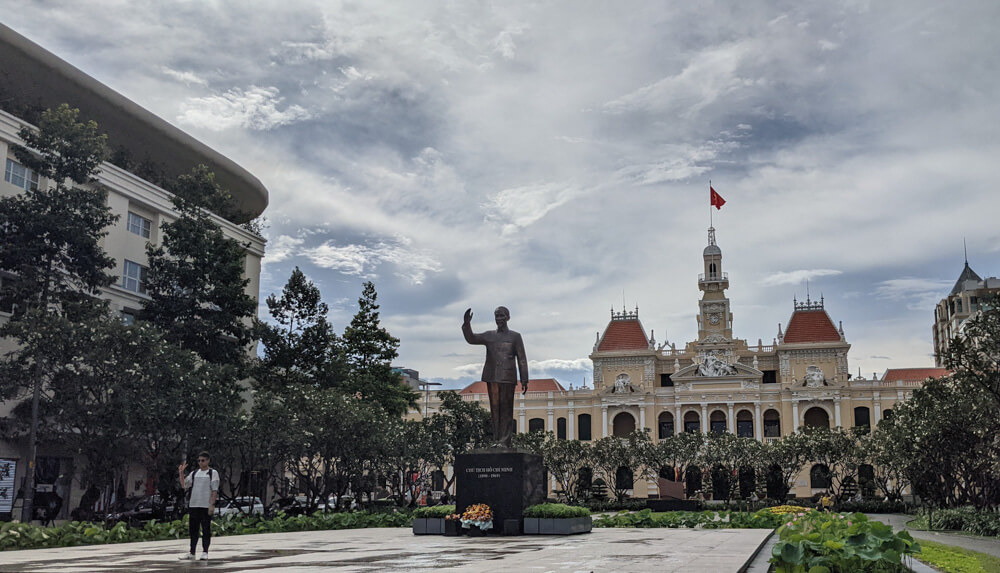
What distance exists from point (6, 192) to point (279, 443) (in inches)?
577

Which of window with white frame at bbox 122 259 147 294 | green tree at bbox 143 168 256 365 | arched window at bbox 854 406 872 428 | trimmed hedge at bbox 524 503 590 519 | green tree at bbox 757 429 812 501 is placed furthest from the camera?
arched window at bbox 854 406 872 428

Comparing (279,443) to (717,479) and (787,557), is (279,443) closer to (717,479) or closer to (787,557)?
(787,557)

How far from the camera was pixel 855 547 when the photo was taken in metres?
7.75

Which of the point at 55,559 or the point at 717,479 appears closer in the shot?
the point at 55,559

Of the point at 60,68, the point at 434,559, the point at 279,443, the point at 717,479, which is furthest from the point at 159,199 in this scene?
the point at 717,479

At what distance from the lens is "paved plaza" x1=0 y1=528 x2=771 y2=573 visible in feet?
32.2

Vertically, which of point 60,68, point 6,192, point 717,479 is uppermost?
point 60,68

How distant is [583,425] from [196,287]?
4596 cm

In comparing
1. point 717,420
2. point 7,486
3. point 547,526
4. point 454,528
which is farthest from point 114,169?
point 717,420

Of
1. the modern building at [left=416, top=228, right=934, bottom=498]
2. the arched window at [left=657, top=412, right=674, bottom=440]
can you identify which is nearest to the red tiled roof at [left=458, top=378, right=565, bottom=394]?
the modern building at [left=416, top=228, right=934, bottom=498]

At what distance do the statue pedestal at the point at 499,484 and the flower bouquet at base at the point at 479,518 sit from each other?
1.14 ft

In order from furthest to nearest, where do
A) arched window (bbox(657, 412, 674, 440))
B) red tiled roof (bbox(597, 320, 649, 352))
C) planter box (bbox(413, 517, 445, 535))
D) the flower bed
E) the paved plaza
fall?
red tiled roof (bbox(597, 320, 649, 352)) < arched window (bbox(657, 412, 674, 440)) < planter box (bbox(413, 517, 445, 535)) < the paved plaza < the flower bed

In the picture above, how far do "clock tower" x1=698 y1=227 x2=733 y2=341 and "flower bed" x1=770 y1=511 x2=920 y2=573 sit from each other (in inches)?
2683

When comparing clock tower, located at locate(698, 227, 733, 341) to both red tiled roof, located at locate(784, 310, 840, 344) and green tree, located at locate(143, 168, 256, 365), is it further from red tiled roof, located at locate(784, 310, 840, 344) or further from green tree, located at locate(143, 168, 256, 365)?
green tree, located at locate(143, 168, 256, 365)
